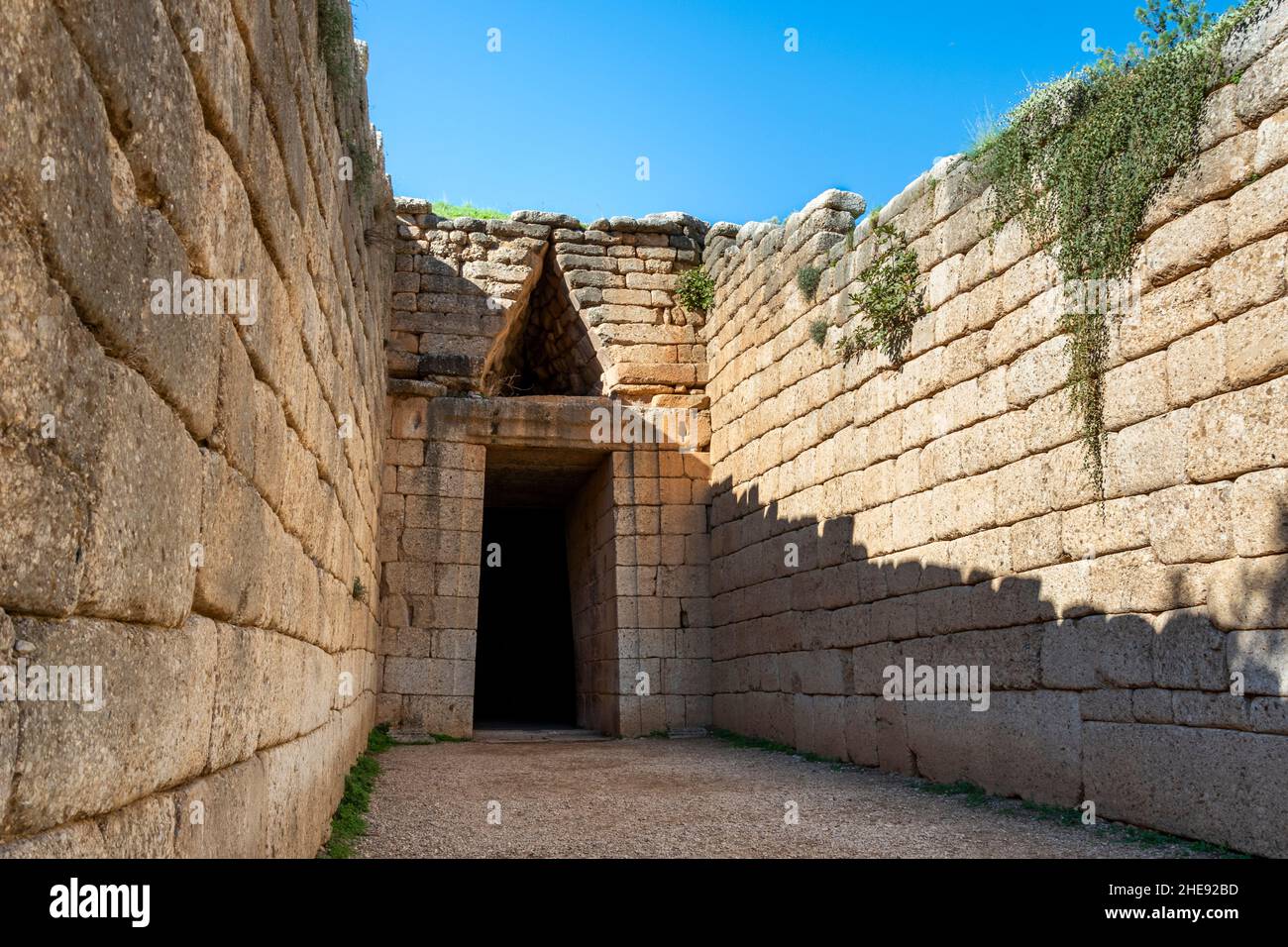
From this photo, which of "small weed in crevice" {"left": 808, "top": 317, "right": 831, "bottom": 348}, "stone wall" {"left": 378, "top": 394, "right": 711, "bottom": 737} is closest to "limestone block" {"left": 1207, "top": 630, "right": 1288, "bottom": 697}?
"small weed in crevice" {"left": 808, "top": 317, "right": 831, "bottom": 348}

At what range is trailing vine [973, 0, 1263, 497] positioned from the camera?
544cm

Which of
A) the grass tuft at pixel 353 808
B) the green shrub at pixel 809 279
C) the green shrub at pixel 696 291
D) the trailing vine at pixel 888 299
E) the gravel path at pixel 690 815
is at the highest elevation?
the green shrub at pixel 696 291

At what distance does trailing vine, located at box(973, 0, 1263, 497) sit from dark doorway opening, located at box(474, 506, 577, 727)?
477 inches

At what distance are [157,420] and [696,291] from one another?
10.5 meters

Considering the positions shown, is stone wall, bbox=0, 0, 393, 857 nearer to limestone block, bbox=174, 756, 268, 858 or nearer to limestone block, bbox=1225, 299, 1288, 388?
limestone block, bbox=174, 756, 268, 858

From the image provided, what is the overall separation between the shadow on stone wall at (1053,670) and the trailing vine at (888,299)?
1.38 m

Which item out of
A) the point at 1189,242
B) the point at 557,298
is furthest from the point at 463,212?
the point at 1189,242

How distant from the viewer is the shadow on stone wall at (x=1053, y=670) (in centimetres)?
480

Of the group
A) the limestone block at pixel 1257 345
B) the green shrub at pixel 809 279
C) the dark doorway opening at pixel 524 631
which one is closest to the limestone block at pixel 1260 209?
the limestone block at pixel 1257 345

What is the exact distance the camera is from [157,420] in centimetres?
209

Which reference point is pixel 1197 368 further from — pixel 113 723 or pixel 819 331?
pixel 113 723

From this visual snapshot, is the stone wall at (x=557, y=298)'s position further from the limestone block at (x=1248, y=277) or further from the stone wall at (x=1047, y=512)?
the limestone block at (x=1248, y=277)

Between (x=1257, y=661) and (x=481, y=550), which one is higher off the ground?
(x=481, y=550)

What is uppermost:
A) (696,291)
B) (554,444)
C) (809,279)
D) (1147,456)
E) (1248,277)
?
(696,291)
